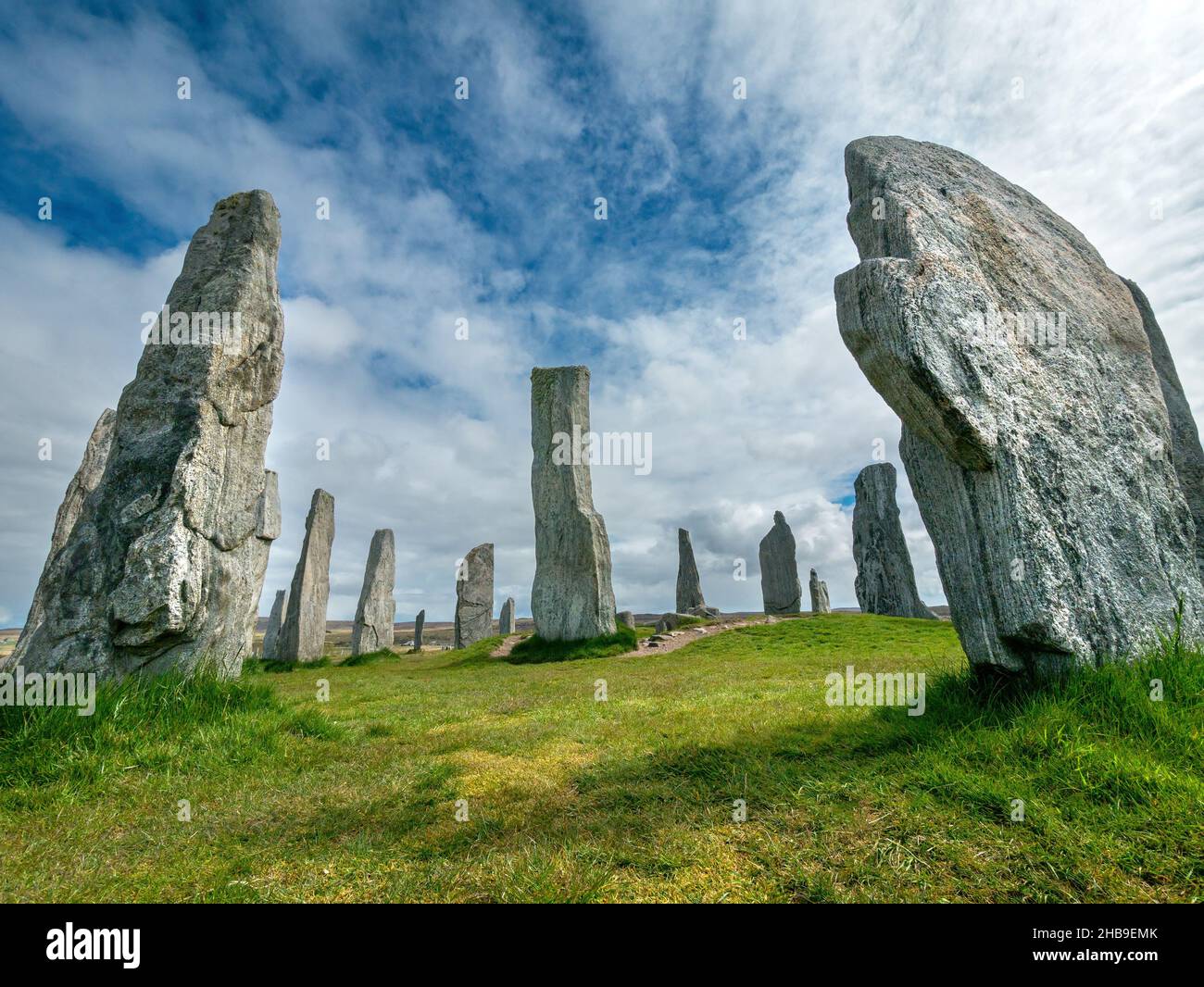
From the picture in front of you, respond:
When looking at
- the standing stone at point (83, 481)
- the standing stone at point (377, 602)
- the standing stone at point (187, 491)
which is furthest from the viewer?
the standing stone at point (377, 602)

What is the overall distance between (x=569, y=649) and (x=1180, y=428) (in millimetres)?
12704

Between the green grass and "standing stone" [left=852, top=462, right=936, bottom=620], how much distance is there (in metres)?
18.1

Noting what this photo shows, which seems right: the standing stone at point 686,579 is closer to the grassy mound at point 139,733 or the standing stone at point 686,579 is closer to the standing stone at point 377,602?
the standing stone at point 377,602

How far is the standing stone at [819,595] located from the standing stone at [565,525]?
1268cm

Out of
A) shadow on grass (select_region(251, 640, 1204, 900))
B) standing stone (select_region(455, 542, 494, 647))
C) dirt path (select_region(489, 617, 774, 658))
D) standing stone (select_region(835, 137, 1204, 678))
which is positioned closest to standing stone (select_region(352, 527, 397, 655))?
standing stone (select_region(455, 542, 494, 647))

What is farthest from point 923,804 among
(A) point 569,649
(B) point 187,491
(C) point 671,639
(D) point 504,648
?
(D) point 504,648

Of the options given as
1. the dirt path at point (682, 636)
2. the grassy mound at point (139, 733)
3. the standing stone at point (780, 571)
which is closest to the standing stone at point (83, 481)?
the grassy mound at point (139, 733)

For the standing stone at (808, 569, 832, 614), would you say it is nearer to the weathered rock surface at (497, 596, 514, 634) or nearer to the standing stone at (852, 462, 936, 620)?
the standing stone at (852, 462, 936, 620)

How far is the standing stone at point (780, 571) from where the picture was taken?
2536cm

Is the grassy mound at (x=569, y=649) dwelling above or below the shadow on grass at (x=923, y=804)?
below

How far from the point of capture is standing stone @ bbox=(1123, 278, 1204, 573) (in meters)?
→ 5.79
